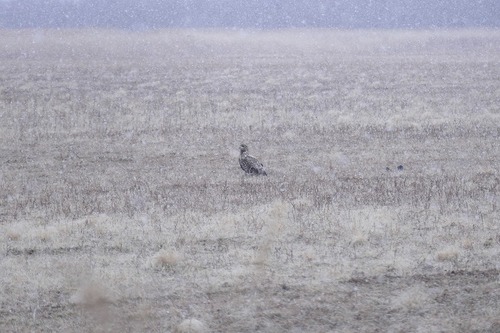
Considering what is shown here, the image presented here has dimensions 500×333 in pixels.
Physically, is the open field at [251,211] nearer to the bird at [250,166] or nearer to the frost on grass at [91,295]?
the frost on grass at [91,295]

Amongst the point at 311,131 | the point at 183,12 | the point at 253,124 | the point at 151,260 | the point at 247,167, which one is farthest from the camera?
the point at 183,12

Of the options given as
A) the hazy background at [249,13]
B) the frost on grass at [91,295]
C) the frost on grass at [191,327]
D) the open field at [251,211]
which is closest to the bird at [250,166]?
the open field at [251,211]

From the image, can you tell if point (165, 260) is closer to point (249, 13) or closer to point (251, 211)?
point (251, 211)

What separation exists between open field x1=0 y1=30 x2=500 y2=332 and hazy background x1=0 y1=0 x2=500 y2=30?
2562 inches

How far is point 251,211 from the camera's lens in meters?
9.49

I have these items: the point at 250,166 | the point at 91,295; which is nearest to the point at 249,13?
the point at 250,166

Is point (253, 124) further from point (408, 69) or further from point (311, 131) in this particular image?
point (408, 69)

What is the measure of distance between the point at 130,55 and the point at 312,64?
1487cm

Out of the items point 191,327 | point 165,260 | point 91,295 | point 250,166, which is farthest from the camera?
point 250,166

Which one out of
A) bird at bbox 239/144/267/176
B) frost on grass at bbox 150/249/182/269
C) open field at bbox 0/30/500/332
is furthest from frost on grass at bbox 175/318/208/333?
bird at bbox 239/144/267/176

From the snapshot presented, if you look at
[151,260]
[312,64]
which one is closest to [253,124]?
[151,260]

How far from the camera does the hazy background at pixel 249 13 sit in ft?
285

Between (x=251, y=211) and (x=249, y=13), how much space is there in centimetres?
9003

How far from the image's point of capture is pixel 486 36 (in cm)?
6569
